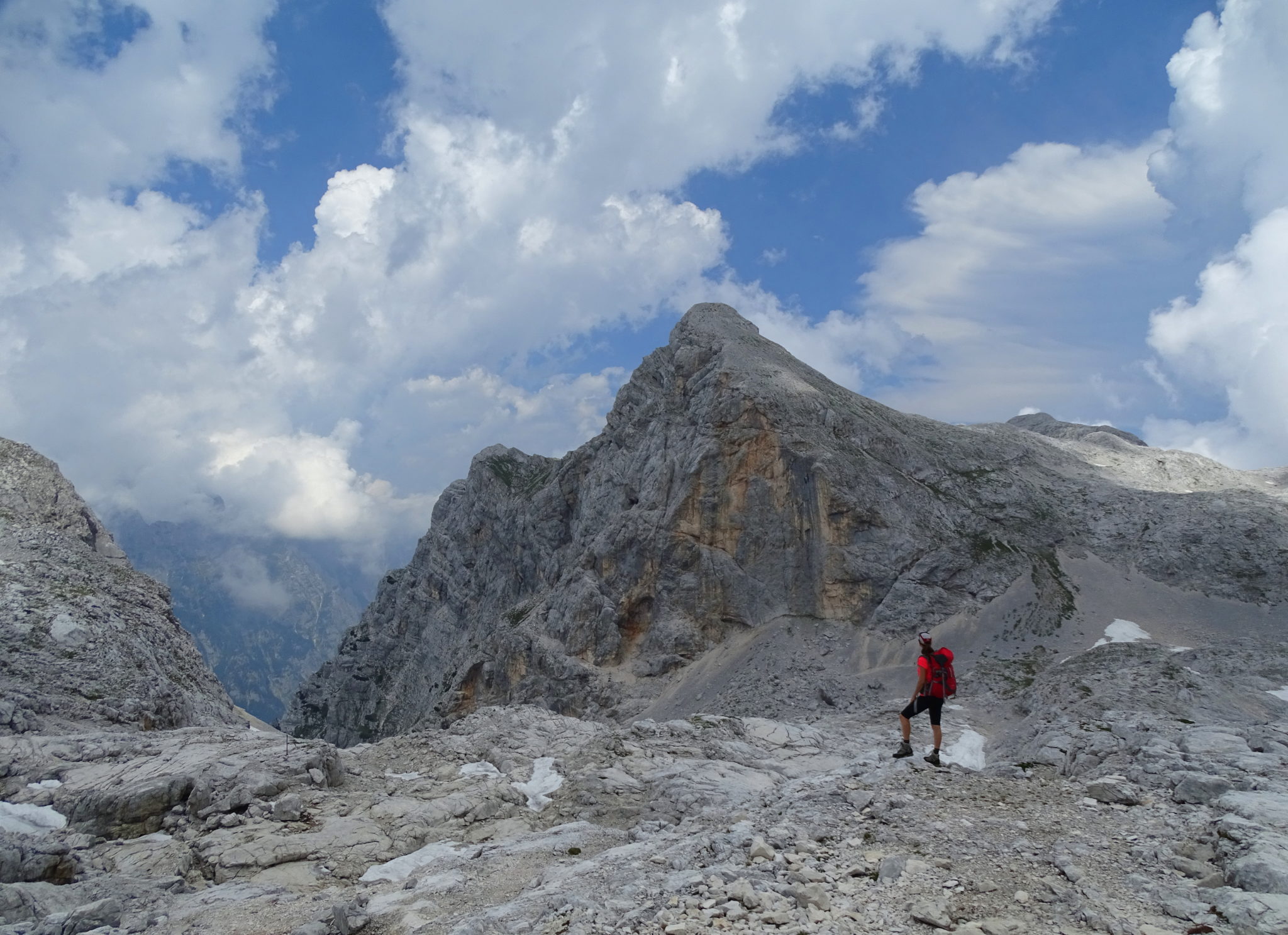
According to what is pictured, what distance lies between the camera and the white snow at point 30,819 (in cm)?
1758

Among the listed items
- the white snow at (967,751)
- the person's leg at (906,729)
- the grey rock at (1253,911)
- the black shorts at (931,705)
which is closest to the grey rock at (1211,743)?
the black shorts at (931,705)

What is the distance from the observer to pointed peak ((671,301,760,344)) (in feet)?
251

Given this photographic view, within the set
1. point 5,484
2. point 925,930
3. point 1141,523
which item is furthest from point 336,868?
point 1141,523

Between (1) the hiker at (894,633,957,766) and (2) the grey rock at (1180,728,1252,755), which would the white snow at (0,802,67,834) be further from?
(2) the grey rock at (1180,728,1252,755)

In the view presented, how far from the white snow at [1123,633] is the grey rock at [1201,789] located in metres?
38.8

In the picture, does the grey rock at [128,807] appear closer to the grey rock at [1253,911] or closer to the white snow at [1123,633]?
the grey rock at [1253,911]

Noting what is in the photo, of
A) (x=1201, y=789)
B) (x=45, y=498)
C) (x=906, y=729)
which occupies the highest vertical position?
(x=45, y=498)

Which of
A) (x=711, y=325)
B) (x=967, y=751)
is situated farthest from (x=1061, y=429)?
(x=967, y=751)

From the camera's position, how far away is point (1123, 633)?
48.3 m

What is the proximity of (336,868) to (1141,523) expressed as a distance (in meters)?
64.7

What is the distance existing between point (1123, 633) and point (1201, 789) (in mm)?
42336

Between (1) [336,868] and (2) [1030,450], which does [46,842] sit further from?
(2) [1030,450]

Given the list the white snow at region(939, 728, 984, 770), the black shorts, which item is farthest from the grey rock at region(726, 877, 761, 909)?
the white snow at region(939, 728, 984, 770)

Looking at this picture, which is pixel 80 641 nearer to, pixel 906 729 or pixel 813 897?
pixel 906 729
